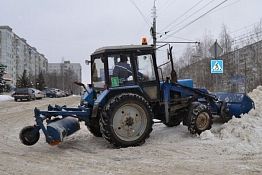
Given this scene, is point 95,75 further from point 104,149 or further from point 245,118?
point 245,118

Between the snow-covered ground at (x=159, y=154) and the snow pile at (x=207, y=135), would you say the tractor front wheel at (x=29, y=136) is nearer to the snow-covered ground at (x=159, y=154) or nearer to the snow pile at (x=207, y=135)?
the snow-covered ground at (x=159, y=154)

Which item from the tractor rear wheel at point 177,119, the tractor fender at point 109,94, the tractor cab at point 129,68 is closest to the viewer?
the tractor fender at point 109,94

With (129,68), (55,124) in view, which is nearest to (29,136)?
(55,124)

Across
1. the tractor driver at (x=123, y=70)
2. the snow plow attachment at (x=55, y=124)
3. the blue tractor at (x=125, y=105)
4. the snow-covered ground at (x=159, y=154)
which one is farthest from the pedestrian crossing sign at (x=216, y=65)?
the snow plow attachment at (x=55, y=124)

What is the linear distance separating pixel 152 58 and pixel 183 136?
2073 millimetres

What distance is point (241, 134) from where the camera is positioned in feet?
26.0

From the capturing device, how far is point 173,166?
243 inches

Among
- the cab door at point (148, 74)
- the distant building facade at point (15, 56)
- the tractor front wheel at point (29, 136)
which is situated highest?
the distant building facade at point (15, 56)

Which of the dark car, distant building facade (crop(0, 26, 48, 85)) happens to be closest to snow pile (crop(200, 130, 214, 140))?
the dark car

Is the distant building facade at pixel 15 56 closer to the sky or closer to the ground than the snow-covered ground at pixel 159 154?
closer to the sky

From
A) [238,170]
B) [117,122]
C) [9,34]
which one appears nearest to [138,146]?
[117,122]

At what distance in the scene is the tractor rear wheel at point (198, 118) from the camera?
342 inches

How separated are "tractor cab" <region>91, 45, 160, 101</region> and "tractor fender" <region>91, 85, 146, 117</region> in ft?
0.19

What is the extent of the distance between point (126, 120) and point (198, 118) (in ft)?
6.15
